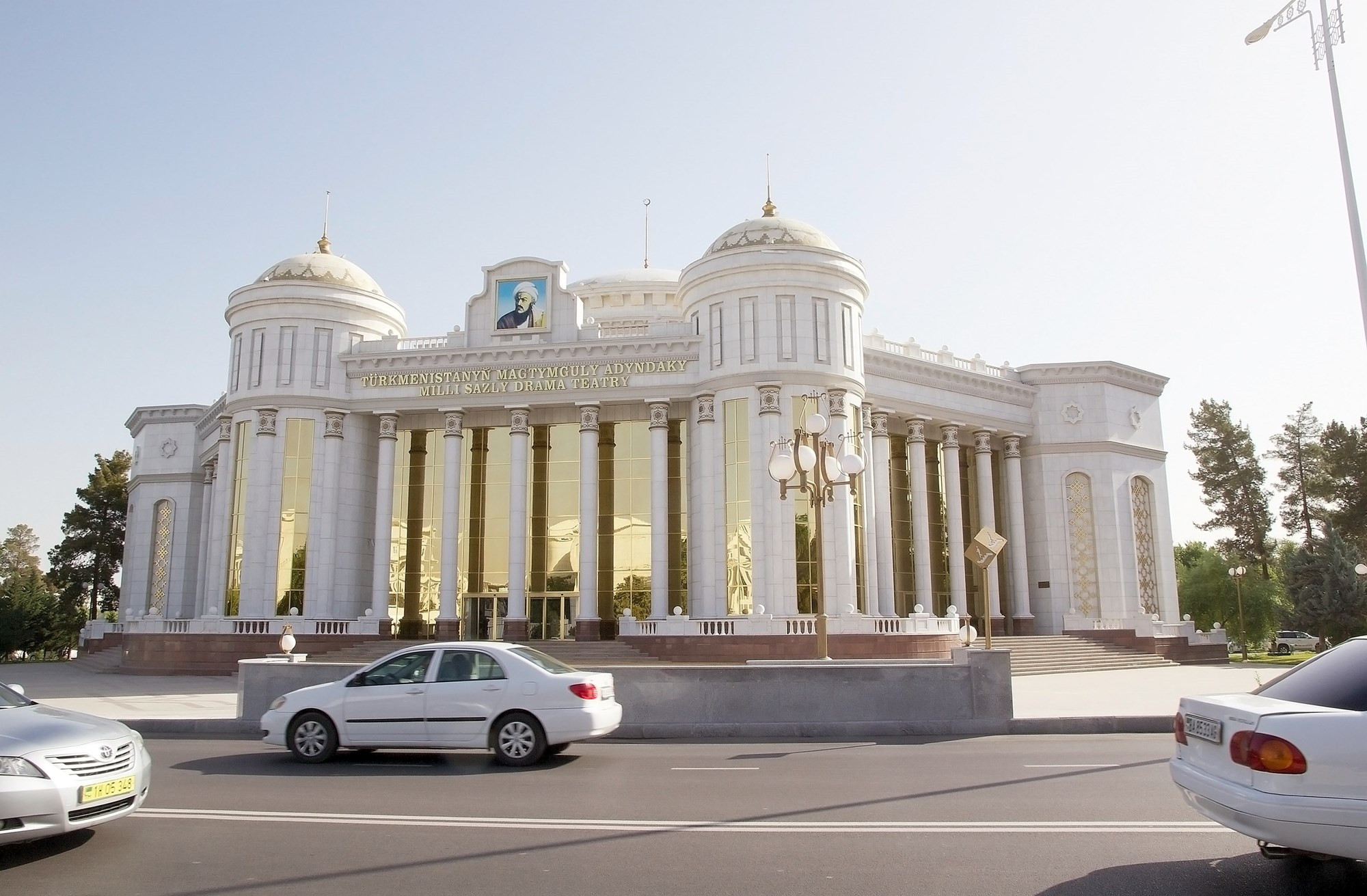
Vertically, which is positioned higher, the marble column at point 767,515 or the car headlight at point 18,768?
the marble column at point 767,515

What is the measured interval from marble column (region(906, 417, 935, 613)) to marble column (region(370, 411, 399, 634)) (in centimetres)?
2043

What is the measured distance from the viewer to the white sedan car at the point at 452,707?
1220cm

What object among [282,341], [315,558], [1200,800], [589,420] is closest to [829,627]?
[589,420]

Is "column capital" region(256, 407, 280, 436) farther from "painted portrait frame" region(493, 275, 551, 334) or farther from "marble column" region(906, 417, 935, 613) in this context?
"marble column" region(906, 417, 935, 613)

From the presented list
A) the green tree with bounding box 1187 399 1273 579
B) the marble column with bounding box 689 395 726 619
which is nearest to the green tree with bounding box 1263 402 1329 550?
the green tree with bounding box 1187 399 1273 579

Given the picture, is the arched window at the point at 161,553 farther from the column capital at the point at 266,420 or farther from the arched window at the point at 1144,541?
the arched window at the point at 1144,541

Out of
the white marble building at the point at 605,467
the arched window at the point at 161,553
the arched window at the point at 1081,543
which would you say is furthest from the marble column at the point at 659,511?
the arched window at the point at 161,553

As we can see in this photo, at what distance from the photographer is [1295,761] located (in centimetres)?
584

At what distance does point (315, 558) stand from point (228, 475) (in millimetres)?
4976

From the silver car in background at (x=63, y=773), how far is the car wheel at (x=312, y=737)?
13.6 ft

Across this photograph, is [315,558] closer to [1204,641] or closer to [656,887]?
[656,887]

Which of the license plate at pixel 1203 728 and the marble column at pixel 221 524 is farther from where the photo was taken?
the marble column at pixel 221 524

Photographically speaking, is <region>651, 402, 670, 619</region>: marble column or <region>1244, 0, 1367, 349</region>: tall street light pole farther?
<region>651, 402, 670, 619</region>: marble column

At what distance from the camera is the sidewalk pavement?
52.6ft
